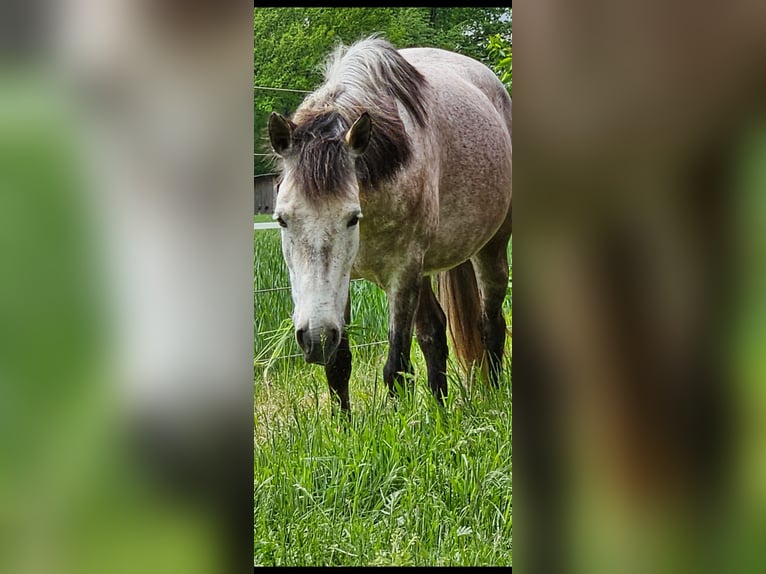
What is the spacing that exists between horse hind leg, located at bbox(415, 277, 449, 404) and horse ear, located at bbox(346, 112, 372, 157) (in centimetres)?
48

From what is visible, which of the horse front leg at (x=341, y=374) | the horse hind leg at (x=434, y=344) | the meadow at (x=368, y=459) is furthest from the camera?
the horse hind leg at (x=434, y=344)

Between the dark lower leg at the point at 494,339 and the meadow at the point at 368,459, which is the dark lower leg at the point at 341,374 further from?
the dark lower leg at the point at 494,339

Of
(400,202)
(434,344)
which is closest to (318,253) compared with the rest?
(400,202)

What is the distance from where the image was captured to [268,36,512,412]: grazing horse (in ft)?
6.49

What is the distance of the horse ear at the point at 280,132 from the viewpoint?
6.53ft

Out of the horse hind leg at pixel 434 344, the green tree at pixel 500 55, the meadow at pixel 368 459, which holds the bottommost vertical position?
the meadow at pixel 368 459

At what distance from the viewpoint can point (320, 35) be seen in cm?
208

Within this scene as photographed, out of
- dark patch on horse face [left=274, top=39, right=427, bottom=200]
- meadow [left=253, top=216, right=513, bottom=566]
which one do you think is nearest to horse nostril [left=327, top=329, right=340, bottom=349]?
meadow [left=253, top=216, right=513, bottom=566]

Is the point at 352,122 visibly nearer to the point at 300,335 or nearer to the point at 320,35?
the point at 320,35

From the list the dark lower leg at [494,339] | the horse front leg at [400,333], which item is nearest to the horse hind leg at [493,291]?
the dark lower leg at [494,339]

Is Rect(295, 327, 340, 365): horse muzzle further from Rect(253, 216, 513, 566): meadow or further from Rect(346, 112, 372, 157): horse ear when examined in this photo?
Rect(346, 112, 372, 157): horse ear
